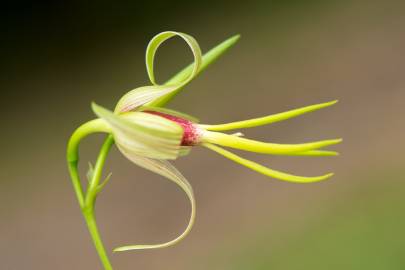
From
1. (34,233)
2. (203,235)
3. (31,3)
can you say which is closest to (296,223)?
(203,235)

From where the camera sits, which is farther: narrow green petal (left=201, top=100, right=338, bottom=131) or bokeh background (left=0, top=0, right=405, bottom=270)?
bokeh background (left=0, top=0, right=405, bottom=270)

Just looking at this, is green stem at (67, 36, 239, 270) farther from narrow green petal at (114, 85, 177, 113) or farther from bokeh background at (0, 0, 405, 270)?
bokeh background at (0, 0, 405, 270)

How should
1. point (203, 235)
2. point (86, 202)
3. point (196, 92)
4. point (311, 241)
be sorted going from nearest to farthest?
1. point (86, 202)
2. point (311, 241)
3. point (203, 235)
4. point (196, 92)

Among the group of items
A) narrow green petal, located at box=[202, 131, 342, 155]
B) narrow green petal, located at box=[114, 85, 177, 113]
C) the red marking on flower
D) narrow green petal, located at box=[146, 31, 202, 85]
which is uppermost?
narrow green petal, located at box=[146, 31, 202, 85]

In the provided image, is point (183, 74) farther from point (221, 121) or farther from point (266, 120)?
point (221, 121)

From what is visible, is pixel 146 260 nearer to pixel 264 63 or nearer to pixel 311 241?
pixel 311 241

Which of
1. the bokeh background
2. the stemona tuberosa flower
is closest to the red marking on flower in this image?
the stemona tuberosa flower

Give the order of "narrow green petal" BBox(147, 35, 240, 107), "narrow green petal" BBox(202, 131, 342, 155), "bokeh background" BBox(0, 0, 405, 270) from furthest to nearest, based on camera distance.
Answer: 1. "bokeh background" BBox(0, 0, 405, 270)
2. "narrow green petal" BBox(147, 35, 240, 107)
3. "narrow green petal" BBox(202, 131, 342, 155)
